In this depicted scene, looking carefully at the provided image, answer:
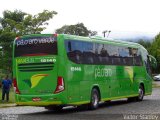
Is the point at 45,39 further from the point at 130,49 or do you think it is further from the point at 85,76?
the point at 130,49

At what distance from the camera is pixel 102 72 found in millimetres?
24734

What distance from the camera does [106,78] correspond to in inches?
995

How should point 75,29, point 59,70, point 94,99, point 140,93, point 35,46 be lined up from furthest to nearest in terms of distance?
point 75,29
point 140,93
point 94,99
point 35,46
point 59,70

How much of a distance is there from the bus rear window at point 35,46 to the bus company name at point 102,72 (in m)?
3.57

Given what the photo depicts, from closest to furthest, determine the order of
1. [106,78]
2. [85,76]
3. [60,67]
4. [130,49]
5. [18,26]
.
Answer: [60,67], [85,76], [106,78], [130,49], [18,26]

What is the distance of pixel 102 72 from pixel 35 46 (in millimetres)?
4450

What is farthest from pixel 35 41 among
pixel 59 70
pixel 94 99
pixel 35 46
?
pixel 94 99

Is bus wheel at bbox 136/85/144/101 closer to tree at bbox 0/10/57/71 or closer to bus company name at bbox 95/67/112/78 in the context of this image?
bus company name at bbox 95/67/112/78

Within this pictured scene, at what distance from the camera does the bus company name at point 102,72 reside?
2418 cm

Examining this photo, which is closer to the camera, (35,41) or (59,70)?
(59,70)

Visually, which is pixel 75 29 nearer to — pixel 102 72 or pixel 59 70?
pixel 102 72

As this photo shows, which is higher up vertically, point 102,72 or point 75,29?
point 75,29

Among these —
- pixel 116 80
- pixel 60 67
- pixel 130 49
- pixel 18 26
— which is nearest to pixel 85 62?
pixel 60 67

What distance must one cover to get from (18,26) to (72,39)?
105 feet
